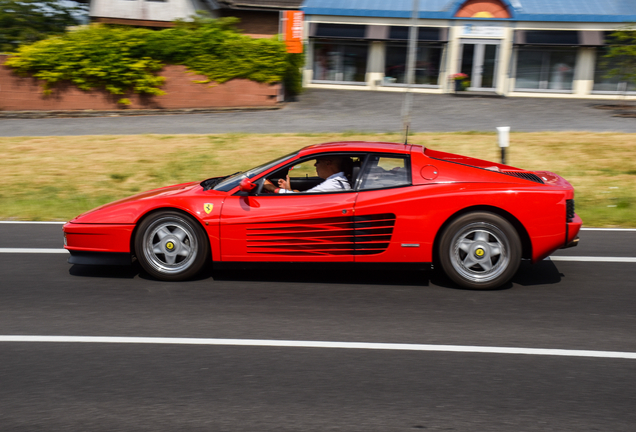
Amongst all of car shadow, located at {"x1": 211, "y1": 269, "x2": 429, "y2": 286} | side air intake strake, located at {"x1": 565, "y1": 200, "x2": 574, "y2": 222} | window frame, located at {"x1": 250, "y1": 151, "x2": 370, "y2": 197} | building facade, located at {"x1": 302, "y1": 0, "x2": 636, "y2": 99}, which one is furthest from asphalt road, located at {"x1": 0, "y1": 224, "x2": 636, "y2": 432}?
building facade, located at {"x1": 302, "y1": 0, "x2": 636, "y2": 99}

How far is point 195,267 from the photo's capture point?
5.77 m

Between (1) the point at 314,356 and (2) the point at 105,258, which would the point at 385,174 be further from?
(2) the point at 105,258

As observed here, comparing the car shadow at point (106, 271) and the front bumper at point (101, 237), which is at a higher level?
the front bumper at point (101, 237)

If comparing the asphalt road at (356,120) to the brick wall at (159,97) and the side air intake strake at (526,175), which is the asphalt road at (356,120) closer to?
the brick wall at (159,97)

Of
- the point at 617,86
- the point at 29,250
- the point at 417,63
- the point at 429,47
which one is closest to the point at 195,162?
the point at 29,250

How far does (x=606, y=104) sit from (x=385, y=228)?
2185 cm

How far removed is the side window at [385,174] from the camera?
5.69 meters

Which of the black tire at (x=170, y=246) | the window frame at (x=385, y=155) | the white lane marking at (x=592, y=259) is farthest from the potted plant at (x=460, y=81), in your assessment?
the black tire at (x=170, y=246)

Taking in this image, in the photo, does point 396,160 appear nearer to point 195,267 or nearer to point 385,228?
point 385,228

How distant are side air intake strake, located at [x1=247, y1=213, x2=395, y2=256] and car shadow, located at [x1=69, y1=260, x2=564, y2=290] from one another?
423 mm

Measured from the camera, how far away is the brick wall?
20.5m

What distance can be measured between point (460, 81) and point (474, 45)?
7.53 feet

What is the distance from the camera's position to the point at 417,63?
28.6m

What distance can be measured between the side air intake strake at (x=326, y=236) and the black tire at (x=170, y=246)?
537mm
